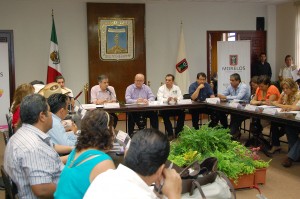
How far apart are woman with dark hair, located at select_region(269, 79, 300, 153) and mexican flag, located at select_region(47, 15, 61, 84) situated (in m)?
4.58

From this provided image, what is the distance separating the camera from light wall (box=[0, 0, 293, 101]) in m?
7.89

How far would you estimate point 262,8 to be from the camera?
9.37m

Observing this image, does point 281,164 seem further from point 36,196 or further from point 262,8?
point 262,8

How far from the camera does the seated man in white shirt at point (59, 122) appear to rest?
302 cm

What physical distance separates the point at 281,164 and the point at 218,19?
5169mm

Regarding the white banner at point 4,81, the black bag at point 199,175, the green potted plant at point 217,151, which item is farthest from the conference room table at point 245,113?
the white banner at point 4,81

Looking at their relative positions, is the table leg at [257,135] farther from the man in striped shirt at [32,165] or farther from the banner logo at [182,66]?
the man in striped shirt at [32,165]

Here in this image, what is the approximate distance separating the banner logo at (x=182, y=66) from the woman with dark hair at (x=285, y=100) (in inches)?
142

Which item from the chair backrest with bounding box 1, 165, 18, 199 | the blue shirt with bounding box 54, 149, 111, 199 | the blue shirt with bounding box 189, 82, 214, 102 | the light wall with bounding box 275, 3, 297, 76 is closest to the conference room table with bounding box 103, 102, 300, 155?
the blue shirt with bounding box 189, 82, 214, 102

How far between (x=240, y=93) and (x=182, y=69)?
8.61 ft

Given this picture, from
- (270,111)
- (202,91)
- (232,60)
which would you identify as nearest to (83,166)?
(270,111)

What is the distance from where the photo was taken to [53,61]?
7883 mm

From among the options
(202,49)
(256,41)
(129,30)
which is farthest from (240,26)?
(129,30)

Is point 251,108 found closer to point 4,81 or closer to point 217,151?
point 217,151
